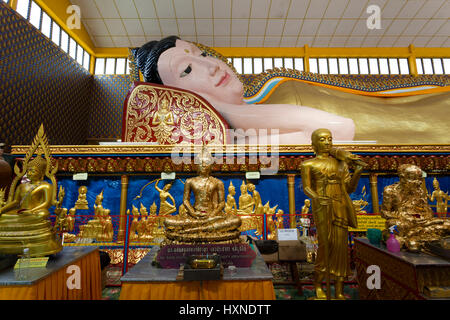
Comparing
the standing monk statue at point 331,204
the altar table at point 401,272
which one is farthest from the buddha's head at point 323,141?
the altar table at point 401,272

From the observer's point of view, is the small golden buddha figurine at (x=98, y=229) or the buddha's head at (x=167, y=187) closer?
the small golden buddha figurine at (x=98, y=229)

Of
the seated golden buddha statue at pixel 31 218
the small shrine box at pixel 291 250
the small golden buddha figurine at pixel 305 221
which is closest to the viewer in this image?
the seated golden buddha statue at pixel 31 218

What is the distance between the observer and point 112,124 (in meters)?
7.66

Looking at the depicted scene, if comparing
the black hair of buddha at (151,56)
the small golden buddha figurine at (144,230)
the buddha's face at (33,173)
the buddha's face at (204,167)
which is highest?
the black hair of buddha at (151,56)

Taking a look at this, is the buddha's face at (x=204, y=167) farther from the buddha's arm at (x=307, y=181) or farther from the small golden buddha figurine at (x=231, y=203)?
the buddha's arm at (x=307, y=181)

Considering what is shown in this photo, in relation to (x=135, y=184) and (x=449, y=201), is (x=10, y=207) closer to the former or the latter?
(x=135, y=184)

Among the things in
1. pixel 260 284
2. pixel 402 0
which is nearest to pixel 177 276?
pixel 260 284

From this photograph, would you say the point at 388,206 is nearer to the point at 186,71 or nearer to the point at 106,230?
the point at 106,230

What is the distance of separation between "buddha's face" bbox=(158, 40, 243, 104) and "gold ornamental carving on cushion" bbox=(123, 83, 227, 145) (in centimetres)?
62

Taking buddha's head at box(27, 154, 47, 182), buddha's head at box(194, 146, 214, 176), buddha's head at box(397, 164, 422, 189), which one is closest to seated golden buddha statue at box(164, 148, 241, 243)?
buddha's head at box(194, 146, 214, 176)

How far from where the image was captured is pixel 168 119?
4430mm

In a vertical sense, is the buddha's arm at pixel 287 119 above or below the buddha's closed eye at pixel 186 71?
below

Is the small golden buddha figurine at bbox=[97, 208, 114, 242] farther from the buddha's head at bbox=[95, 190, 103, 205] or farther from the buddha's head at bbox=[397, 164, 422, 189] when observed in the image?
the buddha's head at bbox=[397, 164, 422, 189]

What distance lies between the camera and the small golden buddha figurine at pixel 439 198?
12.4 ft
